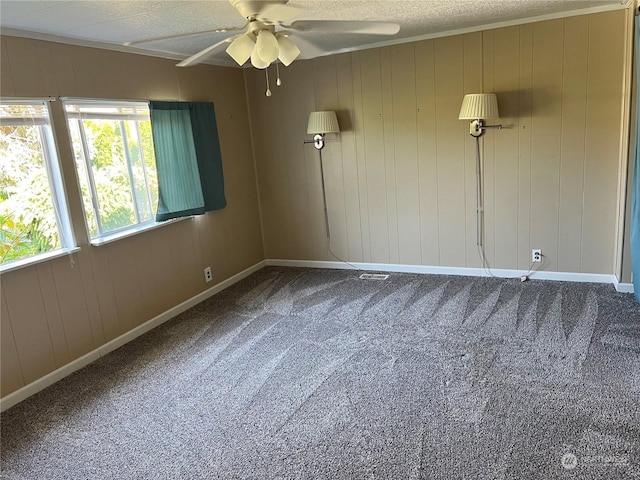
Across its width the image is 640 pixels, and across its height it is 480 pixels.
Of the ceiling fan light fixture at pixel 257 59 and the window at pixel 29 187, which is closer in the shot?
the ceiling fan light fixture at pixel 257 59

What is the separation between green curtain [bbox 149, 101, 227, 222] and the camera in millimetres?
4059

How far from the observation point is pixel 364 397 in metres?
2.77

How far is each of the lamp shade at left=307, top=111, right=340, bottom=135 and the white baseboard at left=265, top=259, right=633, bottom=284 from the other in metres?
1.48

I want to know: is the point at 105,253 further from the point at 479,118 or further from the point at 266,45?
the point at 479,118

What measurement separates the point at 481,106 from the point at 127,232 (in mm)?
3108

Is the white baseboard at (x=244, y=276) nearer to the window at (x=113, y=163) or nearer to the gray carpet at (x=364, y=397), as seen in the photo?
the gray carpet at (x=364, y=397)

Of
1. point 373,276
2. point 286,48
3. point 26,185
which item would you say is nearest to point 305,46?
point 286,48

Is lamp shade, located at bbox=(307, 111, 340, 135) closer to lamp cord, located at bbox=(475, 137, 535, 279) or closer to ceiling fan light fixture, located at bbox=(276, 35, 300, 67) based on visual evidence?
lamp cord, located at bbox=(475, 137, 535, 279)

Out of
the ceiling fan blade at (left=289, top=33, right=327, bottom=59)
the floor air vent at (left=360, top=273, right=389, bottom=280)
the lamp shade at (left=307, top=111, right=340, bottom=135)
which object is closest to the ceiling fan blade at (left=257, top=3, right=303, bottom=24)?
the ceiling fan blade at (left=289, top=33, right=327, bottom=59)

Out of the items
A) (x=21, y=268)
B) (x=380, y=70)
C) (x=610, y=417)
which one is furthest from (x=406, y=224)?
(x=21, y=268)

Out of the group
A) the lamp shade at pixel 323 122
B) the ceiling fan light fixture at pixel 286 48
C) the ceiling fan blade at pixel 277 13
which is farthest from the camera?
the lamp shade at pixel 323 122

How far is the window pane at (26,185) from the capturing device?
2.98 metres

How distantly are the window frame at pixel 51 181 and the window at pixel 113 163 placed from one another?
0.19 meters

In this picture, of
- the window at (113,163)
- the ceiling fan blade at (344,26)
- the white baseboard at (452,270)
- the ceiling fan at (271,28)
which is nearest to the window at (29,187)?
the window at (113,163)
